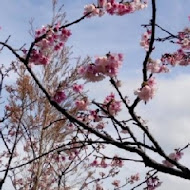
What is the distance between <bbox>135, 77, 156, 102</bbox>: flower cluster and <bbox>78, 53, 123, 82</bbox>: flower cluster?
29cm

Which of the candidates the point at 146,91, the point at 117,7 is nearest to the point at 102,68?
the point at 146,91

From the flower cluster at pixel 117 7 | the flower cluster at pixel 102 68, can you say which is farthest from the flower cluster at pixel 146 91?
the flower cluster at pixel 117 7

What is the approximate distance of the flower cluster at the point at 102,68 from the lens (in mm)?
3922

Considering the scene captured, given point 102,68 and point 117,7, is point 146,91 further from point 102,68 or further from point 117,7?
point 117,7

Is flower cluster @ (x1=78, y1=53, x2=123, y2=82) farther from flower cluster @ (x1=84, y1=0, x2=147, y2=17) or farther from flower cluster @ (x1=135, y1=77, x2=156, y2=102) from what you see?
flower cluster @ (x1=84, y1=0, x2=147, y2=17)

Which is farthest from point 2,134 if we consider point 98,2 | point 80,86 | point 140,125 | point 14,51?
point 140,125

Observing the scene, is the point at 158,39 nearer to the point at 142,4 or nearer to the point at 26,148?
the point at 142,4

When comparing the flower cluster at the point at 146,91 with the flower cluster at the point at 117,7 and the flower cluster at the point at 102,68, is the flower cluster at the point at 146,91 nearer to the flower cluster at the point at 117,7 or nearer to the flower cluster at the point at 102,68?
the flower cluster at the point at 102,68

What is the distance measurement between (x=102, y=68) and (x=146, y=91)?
0.46 meters

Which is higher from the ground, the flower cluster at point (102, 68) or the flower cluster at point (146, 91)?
the flower cluster at point (102, 68)

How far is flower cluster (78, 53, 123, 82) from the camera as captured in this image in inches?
154

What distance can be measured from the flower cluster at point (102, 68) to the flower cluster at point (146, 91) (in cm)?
29

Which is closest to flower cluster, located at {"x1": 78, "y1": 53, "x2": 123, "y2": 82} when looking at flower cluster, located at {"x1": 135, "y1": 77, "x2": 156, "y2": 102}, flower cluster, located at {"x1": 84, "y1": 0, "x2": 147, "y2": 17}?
flower cluster, located at {"x1": 135, "y1": 77, "x2": 156, "y2": 102}

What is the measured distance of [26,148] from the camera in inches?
441
